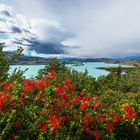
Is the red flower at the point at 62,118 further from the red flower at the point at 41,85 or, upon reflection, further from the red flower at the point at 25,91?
→ the red flower at the point at 41,85

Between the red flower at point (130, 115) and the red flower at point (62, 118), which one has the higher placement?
the red flower at point (62, 118)

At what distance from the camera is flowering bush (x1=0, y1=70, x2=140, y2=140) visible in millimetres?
12113

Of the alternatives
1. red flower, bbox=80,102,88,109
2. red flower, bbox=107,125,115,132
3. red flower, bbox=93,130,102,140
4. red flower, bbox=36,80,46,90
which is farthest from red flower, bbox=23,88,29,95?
red flower, bbox=107,125,115,132

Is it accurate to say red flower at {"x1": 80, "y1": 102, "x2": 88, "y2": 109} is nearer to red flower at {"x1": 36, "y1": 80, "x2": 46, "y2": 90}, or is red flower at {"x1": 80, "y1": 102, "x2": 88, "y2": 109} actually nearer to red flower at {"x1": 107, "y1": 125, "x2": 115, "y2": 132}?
red flower at {"x1": 107, "y1": 125, "x2": 115, "y2": 132}

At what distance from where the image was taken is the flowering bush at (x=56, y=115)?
12.1 metres

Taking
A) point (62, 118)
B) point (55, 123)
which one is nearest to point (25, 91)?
point (62, 118)

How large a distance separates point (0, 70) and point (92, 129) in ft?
21.4

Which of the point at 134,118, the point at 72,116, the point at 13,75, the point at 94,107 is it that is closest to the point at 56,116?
the point at 72,116

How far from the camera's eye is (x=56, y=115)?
1369cm

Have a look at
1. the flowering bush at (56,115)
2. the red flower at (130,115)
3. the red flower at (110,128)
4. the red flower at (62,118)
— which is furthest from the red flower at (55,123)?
the red flower at (130,115)

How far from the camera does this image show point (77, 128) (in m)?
13.8

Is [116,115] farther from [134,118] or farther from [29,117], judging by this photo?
[29,117]

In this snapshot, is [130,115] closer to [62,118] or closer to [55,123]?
[62,118]

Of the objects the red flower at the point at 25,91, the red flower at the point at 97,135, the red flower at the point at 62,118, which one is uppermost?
the red flower at the point at 25,91
